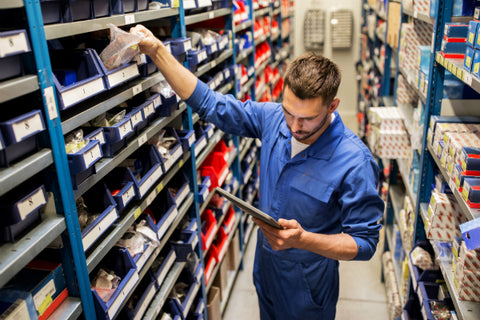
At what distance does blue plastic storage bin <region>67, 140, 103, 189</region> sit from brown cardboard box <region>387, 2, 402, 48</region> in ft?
10.4

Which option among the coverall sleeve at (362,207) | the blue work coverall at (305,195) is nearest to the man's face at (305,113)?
the blue work coverall at (305,195)

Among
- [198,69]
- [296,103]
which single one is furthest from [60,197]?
[198,69]

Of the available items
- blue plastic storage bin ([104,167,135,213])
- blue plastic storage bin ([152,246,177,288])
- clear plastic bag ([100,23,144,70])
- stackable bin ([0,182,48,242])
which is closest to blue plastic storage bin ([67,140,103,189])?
stackable bin ([0,182,48,242])

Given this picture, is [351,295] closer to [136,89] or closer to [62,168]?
[136,89]

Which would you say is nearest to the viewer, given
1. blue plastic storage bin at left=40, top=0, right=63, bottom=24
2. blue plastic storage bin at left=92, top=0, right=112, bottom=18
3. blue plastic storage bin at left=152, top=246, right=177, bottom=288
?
blue plastic storage bin at left=40, top=0, right=63, bottom=24

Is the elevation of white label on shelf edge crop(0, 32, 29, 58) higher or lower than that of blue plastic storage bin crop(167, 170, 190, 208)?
higher

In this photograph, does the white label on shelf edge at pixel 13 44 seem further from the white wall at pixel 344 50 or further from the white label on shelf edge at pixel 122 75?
the white wall at pixel 344 50

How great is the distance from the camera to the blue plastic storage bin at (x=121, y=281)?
1.58 m

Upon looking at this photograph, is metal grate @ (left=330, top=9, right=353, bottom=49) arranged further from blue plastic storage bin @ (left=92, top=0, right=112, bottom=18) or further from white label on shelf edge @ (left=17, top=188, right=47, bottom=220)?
white label on shelf edge @ (left=17, top=188, right=47, bottom=220)

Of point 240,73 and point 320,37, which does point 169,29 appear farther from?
point 320,37

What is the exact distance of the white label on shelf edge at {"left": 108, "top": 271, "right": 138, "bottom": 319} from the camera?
64.3 inches

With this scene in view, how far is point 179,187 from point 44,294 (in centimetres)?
130

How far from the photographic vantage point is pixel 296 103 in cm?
178

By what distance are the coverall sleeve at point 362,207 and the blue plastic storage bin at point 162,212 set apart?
0.87 meters
